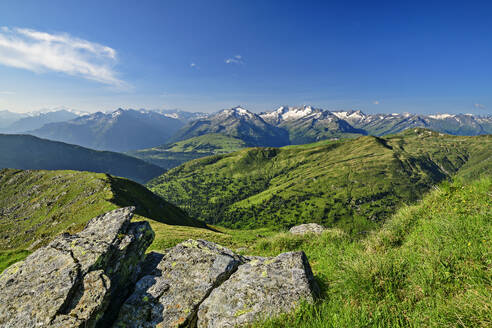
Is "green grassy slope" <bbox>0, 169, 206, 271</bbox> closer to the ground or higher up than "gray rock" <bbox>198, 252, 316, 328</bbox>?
closer to the ground

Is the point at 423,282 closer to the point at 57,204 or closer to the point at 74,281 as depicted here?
the point at 74,281

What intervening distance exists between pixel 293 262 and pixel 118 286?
8358mm

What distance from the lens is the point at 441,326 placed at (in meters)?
3.61

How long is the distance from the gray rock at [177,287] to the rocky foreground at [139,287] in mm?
39

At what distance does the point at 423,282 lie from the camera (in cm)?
503

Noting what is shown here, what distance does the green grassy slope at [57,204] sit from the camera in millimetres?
59219

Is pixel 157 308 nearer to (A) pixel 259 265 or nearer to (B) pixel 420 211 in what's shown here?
(A) pixel 259 265

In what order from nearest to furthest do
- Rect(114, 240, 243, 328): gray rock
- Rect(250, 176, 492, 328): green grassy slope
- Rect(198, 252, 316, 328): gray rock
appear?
Rect(250, 176, 492, 328): green grassy slope, Rect(198, 252, 316, 328): gray rock, Rect(114, 240, 243, 328): gray rock

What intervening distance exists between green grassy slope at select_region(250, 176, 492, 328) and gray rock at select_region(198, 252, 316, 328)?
0.82 meters

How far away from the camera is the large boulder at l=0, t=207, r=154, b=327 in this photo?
7.51 m

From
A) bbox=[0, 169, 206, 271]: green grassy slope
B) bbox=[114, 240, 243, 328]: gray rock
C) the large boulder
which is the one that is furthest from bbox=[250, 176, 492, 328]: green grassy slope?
bbox=[0, 169, 206, 271]: green grassy slope

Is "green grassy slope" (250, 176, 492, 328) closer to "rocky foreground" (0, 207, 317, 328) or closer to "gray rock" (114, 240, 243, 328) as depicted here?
Result: "rocky foreground" (0, 207, 317, 328)

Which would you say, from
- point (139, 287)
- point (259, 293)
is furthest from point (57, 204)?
point (259, 293)

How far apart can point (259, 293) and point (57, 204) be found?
10283 centimetres
